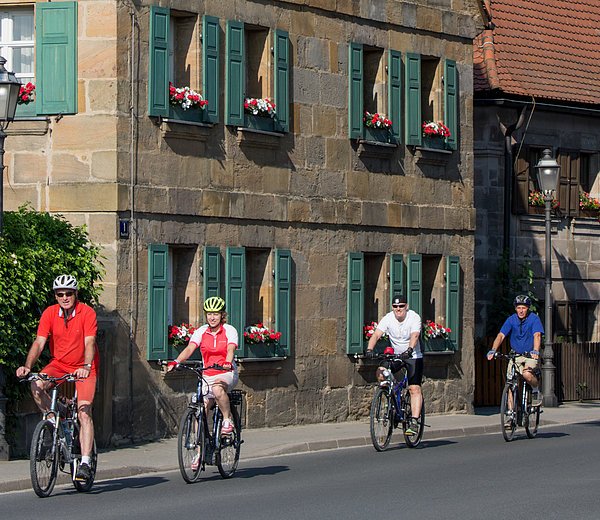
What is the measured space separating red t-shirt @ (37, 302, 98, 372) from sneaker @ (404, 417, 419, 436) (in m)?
5.69

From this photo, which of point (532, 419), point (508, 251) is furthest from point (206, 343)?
point (508, 251)

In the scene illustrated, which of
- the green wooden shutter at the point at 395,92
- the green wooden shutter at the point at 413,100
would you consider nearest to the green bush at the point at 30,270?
the green wooden shutter at the point at 395,92

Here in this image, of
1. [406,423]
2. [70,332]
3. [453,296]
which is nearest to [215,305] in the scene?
[70,332]

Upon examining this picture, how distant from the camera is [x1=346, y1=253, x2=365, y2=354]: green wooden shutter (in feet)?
77.5

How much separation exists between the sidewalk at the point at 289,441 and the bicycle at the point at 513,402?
1.10 m

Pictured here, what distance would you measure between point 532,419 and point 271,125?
5.15 meters

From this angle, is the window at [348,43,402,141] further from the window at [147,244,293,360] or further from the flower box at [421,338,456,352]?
the flower box at [421,338,456,352]

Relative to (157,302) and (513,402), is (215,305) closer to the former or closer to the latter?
(157,302)

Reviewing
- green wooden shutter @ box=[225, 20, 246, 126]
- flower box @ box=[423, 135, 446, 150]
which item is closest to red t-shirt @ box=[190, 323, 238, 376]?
green wooden shutter @ box=[225, 20, 246, 126]

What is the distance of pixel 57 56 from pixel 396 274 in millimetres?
6865

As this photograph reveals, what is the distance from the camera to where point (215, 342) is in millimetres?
15422

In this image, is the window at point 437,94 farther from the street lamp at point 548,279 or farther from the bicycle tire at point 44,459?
the bicycle tire at point 44,459

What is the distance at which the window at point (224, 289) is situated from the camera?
20375 millimetres

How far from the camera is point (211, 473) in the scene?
1611 centimetres
